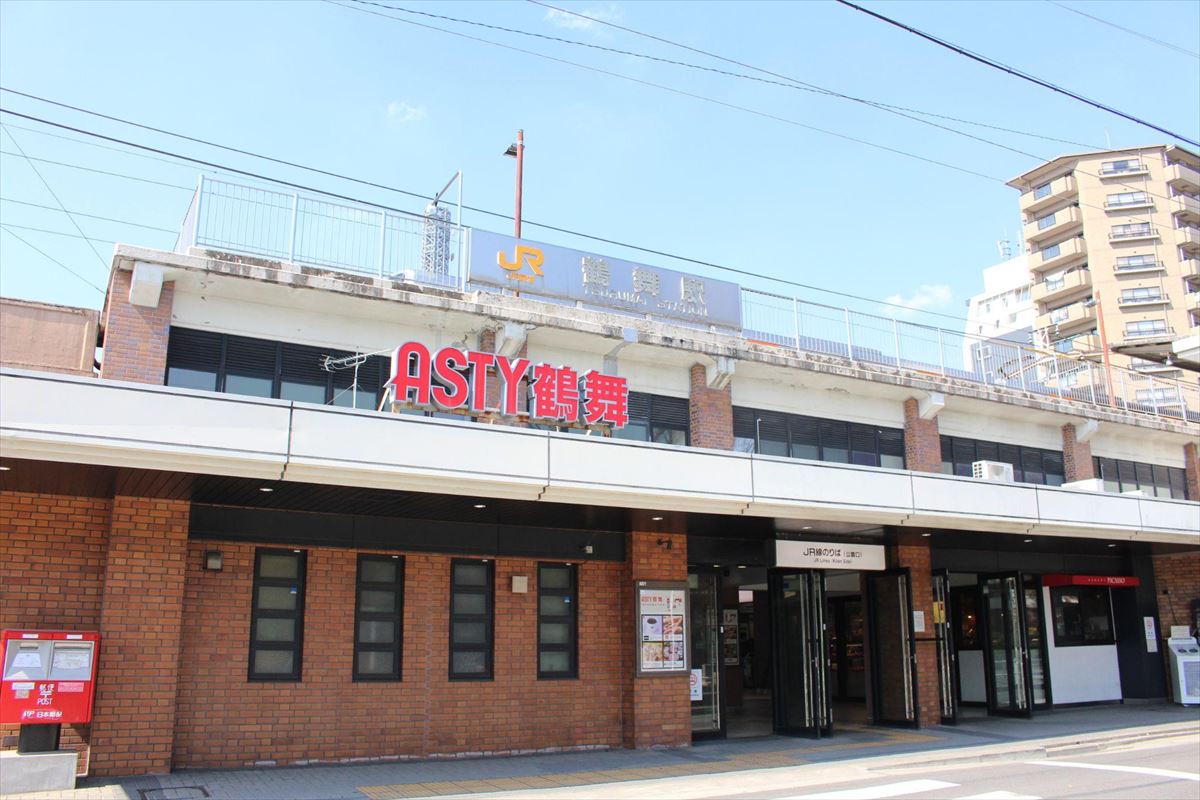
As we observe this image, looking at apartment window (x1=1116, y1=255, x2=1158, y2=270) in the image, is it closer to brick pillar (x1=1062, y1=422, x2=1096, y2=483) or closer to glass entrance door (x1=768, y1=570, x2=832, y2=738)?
brick pillar (x1=1062, y1=422, x2=1096, y2=483)

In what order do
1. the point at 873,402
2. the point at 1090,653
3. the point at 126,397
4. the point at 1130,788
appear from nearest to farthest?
1. the point at 126,397
2. the point at 1130,788
3. the point at 873,402
4. the point at 1090,653

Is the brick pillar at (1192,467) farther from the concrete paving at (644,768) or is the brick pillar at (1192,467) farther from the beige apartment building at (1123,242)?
the beige apartment building at (1123,242)

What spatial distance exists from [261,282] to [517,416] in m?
3.95

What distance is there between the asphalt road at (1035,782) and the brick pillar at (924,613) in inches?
155

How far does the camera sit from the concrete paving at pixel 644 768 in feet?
35.7

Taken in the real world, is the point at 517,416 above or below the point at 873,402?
below

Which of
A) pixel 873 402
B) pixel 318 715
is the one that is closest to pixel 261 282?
pixel 318 715

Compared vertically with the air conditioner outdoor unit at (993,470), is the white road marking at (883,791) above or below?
below

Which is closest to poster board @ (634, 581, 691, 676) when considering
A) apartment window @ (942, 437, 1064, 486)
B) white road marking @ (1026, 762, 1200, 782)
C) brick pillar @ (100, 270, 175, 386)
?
white road marking @ (1026, 762, 1200, 782)

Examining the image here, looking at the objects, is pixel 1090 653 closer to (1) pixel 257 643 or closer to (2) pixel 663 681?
(2) pixel 663 681

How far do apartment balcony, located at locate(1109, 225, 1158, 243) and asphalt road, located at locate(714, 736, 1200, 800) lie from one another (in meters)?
60.7

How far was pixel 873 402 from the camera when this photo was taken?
19.2m

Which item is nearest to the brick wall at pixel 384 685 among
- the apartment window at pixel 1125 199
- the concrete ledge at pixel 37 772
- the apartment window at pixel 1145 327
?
the concrete ledge at pixel 37 772

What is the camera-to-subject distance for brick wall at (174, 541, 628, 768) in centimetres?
1236
